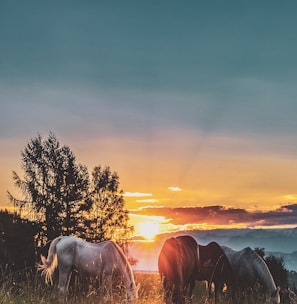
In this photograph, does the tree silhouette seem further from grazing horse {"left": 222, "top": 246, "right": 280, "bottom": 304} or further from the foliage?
grazing horse {"left": 222, "top": 246, "right": 280, "bottom": 304}

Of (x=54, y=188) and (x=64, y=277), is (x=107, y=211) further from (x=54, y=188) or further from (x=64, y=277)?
(x=64, y=277)

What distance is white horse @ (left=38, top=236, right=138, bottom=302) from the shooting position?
52.2ft

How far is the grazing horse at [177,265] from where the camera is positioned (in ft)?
Result: 45.5

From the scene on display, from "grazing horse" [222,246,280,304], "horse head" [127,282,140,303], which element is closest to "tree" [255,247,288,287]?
"grazing horse" [222,246,280,304]

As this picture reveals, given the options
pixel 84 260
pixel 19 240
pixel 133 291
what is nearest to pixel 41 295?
pixel 133 291

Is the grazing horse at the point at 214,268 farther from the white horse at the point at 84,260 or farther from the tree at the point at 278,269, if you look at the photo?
the tree at the point at 278,269

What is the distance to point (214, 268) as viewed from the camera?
16750 millimetres

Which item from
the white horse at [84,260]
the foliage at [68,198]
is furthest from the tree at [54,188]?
the white horse at [84,260]

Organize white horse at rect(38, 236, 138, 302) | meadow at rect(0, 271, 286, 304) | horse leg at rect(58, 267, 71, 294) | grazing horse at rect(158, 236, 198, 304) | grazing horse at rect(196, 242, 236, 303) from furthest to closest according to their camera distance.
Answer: grazing horse at rect(196, 242, 236, 303), horse leg at rect(58, 267, 71, 294), white horse at rect(38, 236, 138, 302), grazing horse at rect(158, 236, 198, 304), meadow at rect(0, 271, 286, 304)

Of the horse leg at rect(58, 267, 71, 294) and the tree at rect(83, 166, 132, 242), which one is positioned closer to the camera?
the horse leg at rect(58, 267, 71, 294)

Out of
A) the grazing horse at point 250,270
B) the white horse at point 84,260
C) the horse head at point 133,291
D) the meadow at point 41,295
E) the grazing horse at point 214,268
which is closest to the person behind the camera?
the meadow at point 41,295

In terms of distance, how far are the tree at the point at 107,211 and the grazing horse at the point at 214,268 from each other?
1832cm

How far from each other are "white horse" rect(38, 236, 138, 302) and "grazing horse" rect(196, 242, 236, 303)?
8.19 ft

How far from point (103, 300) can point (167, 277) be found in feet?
10.6
